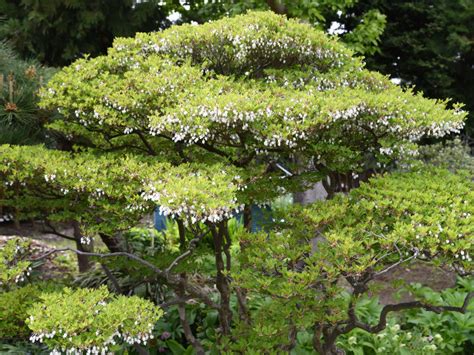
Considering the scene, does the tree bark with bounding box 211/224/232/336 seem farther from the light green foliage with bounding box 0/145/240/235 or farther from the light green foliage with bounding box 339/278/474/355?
the light green foliage with bounding box 339/278/474/355

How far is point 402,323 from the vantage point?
20.3 ft

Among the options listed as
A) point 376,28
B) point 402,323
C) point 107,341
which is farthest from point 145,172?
point 376,28

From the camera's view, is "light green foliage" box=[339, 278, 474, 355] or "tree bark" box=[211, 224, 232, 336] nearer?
"tree bark" box=[211, 224, 232, 336]

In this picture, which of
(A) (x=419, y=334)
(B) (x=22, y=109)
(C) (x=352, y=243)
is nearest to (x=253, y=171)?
(C) (x=352, y=243)

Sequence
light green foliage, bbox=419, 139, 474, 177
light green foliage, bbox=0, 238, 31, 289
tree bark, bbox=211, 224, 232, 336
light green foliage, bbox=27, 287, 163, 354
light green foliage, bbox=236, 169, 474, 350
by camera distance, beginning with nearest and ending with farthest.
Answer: light green foliage, bbox=27, 287, 163, 354
light green foliage, bbox=236, 169, 474, 350
light green foliage, bbox=0, 238, 31, 289
tree bark, bbox=211, 224, 232, 336
light green foliage, bbox=419, 139, 474, 177

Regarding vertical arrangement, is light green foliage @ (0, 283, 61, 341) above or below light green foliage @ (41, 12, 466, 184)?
below

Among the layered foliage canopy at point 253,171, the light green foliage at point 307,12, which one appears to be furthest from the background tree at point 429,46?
the layered foliage canopy at point 253,171

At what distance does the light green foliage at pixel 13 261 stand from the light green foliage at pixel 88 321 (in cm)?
32

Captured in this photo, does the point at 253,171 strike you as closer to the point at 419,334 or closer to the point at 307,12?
the point at 419,334

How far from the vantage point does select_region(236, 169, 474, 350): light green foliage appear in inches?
130

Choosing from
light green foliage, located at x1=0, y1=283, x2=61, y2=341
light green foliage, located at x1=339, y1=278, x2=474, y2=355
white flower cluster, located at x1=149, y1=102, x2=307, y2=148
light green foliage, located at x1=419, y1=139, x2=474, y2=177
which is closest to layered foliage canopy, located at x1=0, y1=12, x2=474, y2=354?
white flower cluster, located at x1=149, y1=102, x2=307, y2=148

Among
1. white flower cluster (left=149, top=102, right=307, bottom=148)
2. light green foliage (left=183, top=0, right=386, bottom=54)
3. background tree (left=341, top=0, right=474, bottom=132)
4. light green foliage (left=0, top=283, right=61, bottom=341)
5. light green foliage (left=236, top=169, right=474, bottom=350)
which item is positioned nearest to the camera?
light green foliage (left=236, top=169, right=474, bottom=350)

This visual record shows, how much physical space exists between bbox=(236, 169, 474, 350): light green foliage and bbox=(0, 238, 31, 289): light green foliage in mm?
1512

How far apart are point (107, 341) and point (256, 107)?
1.74m
